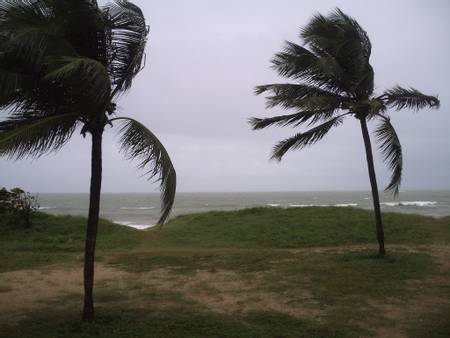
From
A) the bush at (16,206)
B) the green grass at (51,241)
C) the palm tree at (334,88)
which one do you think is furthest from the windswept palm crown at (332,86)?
the bush at (16,206)

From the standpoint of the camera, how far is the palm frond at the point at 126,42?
5902mm

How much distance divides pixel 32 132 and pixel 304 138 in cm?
757

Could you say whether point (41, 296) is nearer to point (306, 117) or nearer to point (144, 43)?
point (144, 43)

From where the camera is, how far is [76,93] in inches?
218

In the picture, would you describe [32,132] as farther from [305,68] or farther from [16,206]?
[16,206]

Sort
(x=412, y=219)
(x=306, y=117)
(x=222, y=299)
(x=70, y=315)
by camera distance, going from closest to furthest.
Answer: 1. (x=70, y=315)
2. (x=222, y=299)
3. (x=306, y=117)
4. (x=412, y=219)

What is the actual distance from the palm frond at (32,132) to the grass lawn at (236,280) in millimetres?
2786

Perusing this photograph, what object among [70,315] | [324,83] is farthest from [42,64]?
[324,83]

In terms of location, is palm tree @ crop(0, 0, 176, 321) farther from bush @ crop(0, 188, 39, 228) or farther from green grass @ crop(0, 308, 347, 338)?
bush @ crop(0, 188, 39, 228)

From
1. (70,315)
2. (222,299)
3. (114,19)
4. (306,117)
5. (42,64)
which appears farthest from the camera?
(306,117)

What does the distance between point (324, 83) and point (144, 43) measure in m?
6.56

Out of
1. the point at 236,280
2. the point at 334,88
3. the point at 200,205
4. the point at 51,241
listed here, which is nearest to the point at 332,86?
the point at 334,88

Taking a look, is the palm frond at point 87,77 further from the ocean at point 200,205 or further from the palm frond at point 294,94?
the ocean at point 200,205

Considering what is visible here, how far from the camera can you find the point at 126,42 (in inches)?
242
